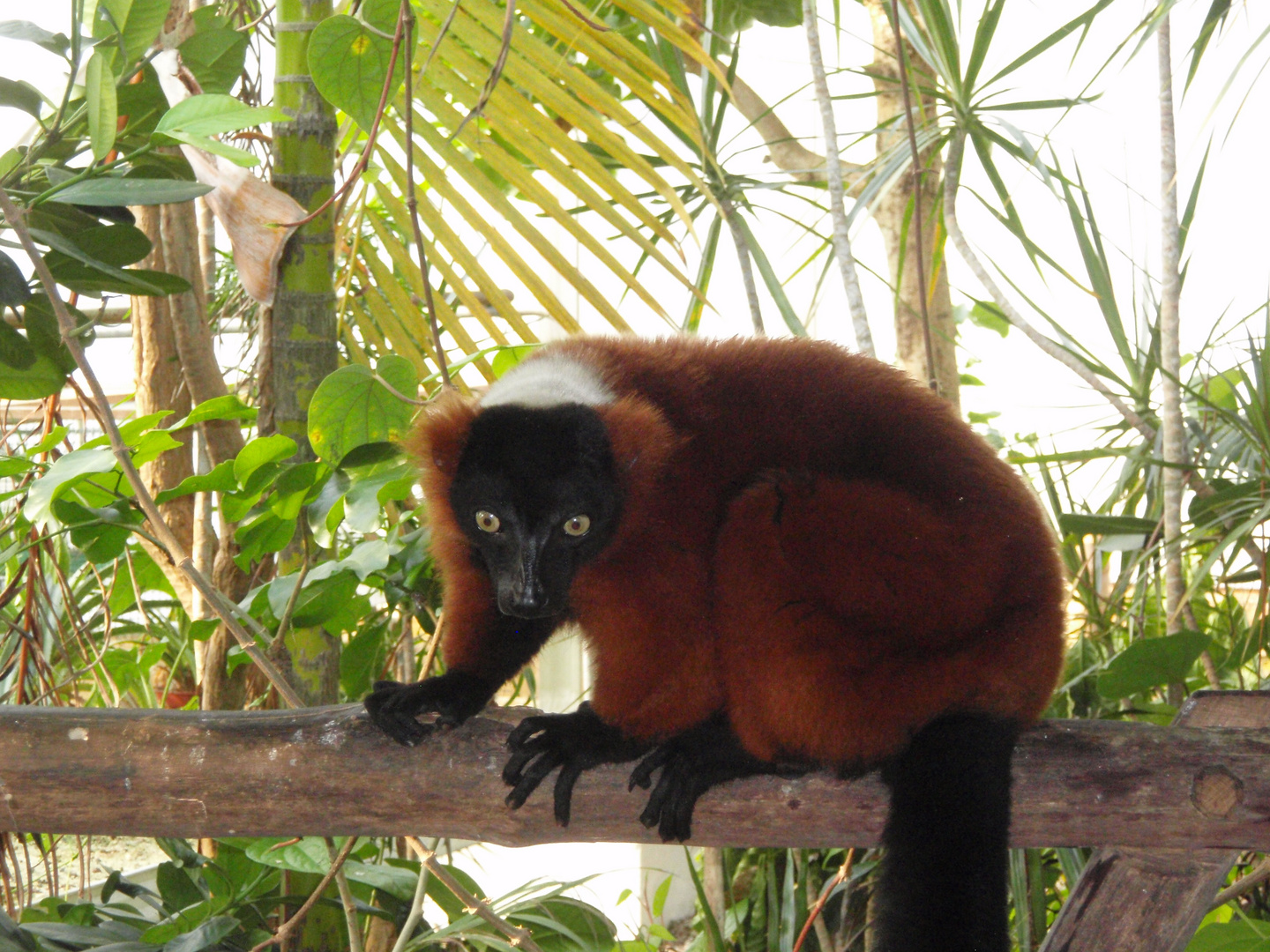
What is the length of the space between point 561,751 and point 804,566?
534 millimetres

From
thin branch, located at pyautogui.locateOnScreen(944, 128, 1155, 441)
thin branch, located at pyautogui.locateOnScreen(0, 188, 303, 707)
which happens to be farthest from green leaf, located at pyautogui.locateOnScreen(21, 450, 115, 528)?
thin branch, located at pyautogui.locateOnScreen(944, 128, 1155, 441)

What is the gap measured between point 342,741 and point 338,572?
376mm

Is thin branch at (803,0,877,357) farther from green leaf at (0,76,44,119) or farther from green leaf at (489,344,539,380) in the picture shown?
green leaf at (0,76,44,119)

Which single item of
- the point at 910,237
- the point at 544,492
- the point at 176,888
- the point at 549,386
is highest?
the point at 910,237

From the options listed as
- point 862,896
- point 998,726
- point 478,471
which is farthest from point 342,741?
point 862,896

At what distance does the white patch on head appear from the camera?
6.65 feet

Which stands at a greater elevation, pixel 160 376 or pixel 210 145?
pixel 210 145

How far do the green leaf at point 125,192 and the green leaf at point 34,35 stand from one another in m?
0.22

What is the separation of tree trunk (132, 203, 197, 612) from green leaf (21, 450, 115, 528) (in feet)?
4.67

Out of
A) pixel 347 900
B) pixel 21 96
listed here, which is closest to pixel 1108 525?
pixel 347 900

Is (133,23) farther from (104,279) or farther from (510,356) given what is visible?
(510,356)

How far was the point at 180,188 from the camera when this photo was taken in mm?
1717

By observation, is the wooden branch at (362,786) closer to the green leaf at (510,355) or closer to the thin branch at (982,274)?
the green leaf at (510,355)

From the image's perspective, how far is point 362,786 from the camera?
1832 mm
